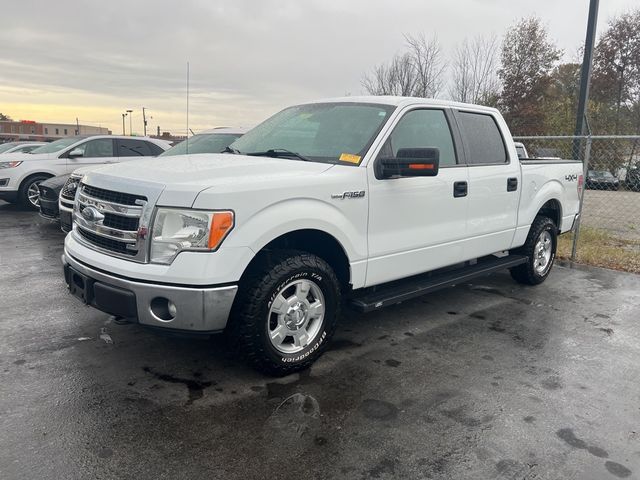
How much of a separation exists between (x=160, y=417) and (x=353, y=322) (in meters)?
2.20

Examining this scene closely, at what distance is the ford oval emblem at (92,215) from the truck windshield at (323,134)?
1.36m

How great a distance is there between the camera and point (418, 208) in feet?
14.1

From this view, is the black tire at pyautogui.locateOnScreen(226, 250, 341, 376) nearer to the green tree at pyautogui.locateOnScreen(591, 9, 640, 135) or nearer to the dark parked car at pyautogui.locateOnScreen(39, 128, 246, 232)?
the dark parked car at pyautogui.locateOnScreen(39, 128, 246, 232)

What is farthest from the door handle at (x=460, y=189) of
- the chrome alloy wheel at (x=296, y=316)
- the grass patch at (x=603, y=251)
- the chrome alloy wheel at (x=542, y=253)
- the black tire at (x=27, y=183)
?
the black tire at (x=27, y=183)

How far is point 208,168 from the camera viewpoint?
3.54 meters

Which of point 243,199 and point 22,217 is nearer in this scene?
point 243,199

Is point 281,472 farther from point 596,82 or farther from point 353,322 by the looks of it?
point 596,82

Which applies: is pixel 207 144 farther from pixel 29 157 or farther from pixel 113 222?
pixel 113 222

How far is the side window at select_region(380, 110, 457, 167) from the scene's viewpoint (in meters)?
4.18

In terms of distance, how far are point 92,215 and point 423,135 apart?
8.91 ft

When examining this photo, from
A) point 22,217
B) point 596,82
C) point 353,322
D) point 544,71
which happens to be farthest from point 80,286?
point 544,71

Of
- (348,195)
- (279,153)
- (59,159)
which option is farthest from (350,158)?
(59,159)

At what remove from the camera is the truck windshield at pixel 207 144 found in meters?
8.24

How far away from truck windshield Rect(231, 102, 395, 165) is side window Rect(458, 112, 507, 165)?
3.55 feet
